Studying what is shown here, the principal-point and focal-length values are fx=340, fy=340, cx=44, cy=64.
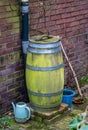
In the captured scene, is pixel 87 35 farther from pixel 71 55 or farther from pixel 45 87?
pixel 45 87

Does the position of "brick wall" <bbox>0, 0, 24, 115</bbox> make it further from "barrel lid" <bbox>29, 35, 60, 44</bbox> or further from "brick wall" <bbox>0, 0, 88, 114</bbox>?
"barrel lid" <bbox>29, 35, 60, 44</bbox>

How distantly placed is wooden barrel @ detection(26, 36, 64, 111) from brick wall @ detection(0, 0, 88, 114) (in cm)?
32

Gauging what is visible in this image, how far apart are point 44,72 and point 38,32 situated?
912 mm

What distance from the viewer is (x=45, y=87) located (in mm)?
4574

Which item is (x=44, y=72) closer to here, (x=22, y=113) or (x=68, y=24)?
(x=22, y=113)

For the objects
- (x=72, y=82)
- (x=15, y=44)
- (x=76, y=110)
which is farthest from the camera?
(x=72, y=82)

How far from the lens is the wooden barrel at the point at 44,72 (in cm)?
450

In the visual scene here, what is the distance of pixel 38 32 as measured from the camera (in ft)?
17.1

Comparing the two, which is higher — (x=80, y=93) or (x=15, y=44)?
(x=15, y=44)

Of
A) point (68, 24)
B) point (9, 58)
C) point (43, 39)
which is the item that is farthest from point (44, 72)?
point (68, 24)

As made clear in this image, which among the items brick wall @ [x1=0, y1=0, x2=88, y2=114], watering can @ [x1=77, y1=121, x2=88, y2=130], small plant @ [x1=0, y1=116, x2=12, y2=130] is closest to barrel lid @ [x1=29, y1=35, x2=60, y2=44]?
brick wall @ [x1=0, y1=0, x2=88, y2=114]

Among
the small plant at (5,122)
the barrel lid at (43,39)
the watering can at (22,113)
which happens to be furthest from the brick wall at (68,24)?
the small plant at (5,122)

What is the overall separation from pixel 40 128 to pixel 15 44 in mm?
1240

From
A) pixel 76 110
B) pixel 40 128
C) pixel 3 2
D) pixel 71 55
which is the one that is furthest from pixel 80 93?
pixel 3 2
